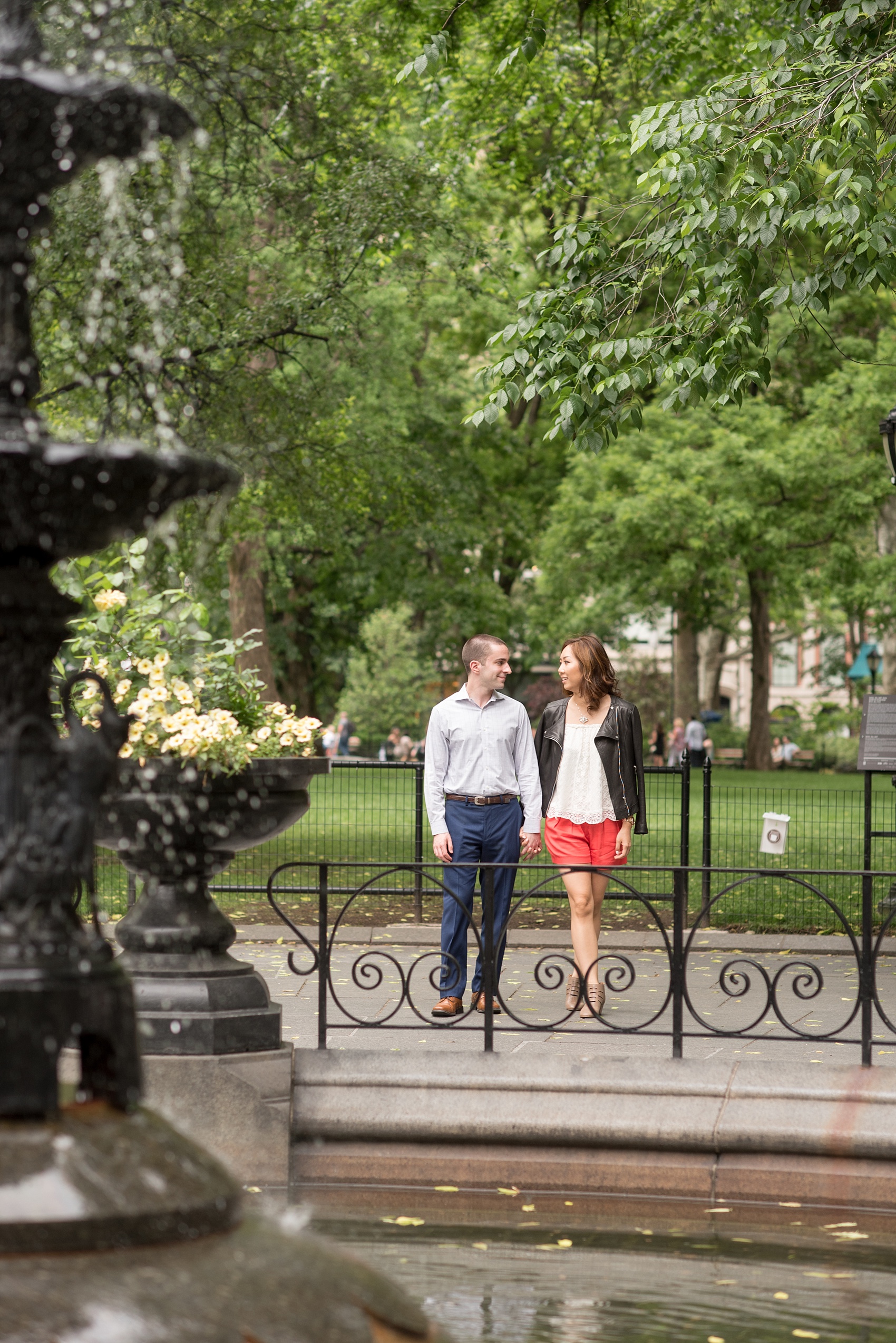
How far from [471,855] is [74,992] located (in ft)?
15.3

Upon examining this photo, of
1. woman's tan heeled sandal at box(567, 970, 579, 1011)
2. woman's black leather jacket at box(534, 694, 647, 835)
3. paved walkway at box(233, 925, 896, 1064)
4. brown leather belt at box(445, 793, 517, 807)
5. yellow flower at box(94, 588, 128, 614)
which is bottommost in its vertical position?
paved walkway at box(233, 925, 896, 1064)

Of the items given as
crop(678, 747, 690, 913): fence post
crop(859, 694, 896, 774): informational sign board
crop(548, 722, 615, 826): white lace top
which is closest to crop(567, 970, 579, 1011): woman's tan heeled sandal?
crop(548, 722, 615, 826): white lace top

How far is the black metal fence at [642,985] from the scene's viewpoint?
6180mm

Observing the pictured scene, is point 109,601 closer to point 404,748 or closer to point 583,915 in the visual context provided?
point 583,915

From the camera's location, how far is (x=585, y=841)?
798 cm

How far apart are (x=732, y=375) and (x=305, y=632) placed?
35.7m

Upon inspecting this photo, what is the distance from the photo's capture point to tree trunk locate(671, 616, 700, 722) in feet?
135

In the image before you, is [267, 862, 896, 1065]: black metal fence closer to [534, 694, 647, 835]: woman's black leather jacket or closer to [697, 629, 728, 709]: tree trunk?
[534, 694, 647, 835]: woman's black leather jacket

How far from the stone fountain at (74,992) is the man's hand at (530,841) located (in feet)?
14.2

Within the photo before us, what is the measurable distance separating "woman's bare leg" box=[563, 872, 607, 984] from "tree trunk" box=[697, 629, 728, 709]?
50447 mm

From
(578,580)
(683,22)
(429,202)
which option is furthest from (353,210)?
(578,580)

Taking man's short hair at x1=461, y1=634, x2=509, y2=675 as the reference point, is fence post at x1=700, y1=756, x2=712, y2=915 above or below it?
below

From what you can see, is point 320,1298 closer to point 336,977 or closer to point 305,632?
point 336,977

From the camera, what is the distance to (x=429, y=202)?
1536 cm
